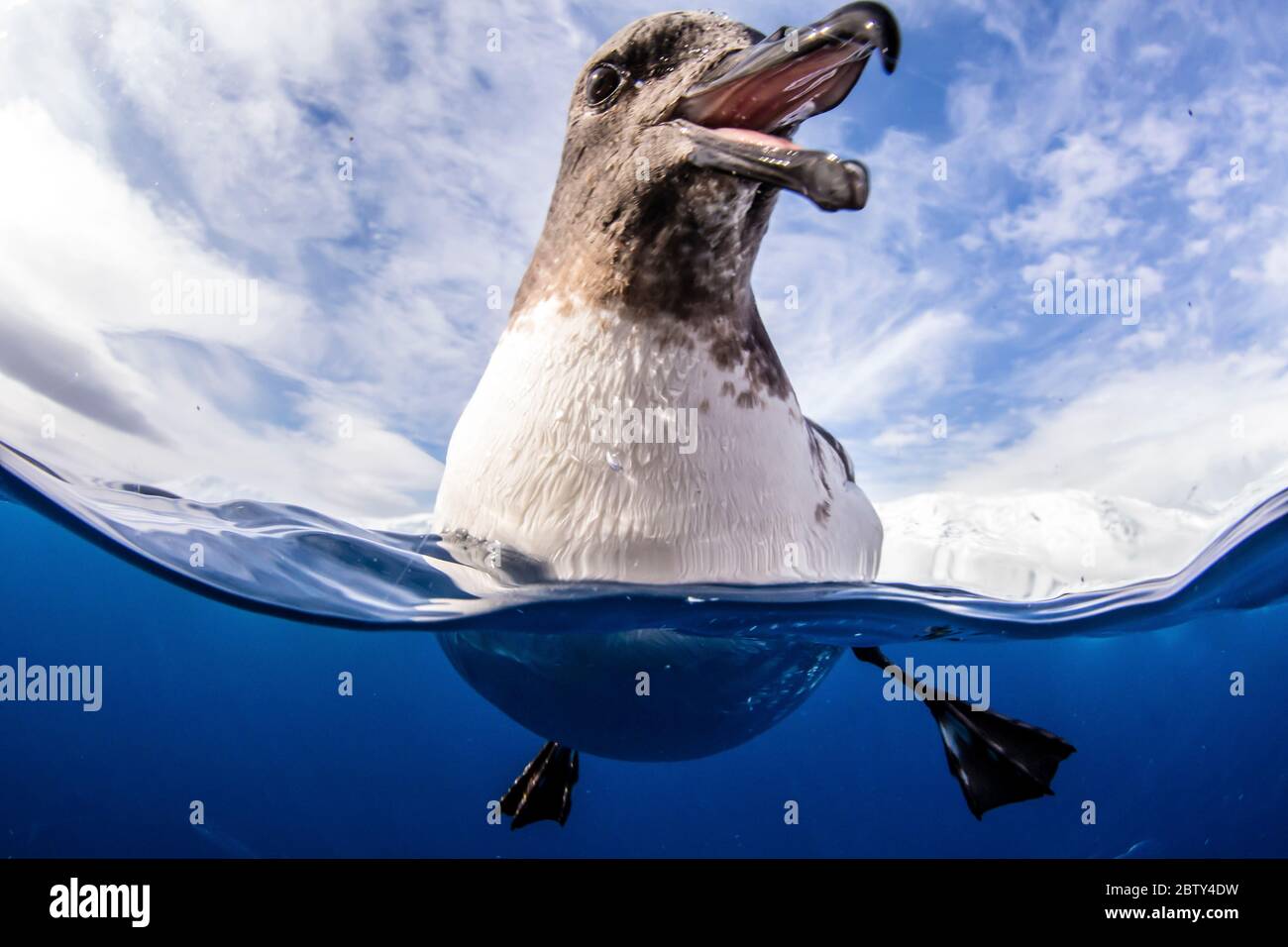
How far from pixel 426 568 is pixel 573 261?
5.29 ft

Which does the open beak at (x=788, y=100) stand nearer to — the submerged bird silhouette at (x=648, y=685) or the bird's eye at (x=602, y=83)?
the bird's eye at (x=602, y=83)

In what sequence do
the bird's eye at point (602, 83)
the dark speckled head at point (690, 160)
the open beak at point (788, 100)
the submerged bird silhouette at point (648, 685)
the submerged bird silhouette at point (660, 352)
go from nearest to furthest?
1. the open beak at point (788, 100)
2. the dark speckled head at point (690, 160)
3. the submerged bird silhouette at point (660, 352)
4. the bird's eye at point (602, 83)
5. the submerged bird silhouette at point (648, 685)


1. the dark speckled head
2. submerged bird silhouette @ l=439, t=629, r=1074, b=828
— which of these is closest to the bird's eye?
the dark speckled head

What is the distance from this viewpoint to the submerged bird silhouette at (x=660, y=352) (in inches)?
86.2

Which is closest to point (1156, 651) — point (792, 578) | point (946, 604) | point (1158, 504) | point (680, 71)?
point (1158, 504)

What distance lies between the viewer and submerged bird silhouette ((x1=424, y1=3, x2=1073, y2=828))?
2189 mm

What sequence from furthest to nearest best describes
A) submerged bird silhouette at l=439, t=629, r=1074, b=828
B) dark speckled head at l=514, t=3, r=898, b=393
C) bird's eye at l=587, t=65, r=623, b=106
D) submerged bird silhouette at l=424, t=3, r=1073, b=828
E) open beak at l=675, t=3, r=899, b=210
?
submerged bird silhouette at l=439, t=629, r=1074, b=828 < bird's eye at l=587, t=65, r=623, b=106 < submerged bird silhouette at l=424, t=3, r=1073, b=828 < dark speckled head at l=514, t=3, r=898, b=393 < open beak at l=675, t=3, r=899, b=210

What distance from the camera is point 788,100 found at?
223 cm

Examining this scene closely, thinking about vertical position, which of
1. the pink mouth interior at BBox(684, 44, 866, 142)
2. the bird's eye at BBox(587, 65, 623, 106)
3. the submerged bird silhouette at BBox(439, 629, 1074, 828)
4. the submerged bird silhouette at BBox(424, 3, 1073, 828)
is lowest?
the submerged bird silhouette at BBox(439, 629, 1074, 828)

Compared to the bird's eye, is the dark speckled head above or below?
below

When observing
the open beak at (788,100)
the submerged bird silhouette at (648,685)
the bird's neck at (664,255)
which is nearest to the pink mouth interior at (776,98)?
the open beak at (788,100)

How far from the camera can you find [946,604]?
420 cm

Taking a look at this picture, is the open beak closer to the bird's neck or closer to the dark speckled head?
the dark speckled head

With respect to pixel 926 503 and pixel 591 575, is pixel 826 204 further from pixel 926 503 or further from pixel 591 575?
pixel 926 503
